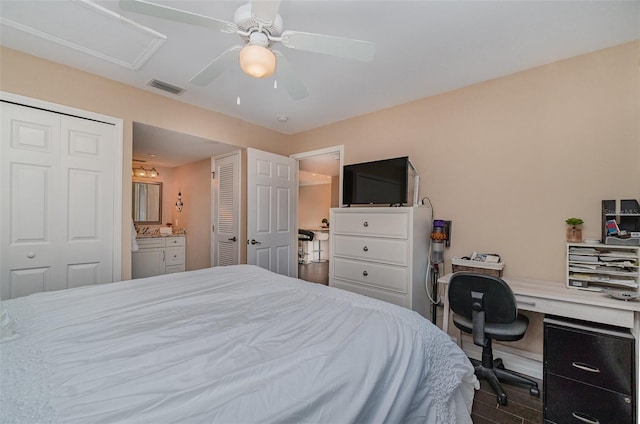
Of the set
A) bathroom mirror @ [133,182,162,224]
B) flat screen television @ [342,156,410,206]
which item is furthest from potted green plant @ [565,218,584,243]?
bathroom mirror @ [133,182,162,224]

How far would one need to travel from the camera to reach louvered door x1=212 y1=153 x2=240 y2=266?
369 cm

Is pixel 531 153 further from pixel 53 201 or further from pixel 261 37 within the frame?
pixel 53 201

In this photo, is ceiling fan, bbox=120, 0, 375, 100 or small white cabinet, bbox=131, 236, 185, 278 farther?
small white cabinet, bbox=131, 236, 185, 278

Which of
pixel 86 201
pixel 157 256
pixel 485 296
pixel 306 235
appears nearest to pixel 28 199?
pixel 86 201

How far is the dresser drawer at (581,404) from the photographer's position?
148 centimetres

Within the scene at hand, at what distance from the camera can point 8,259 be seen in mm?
2100

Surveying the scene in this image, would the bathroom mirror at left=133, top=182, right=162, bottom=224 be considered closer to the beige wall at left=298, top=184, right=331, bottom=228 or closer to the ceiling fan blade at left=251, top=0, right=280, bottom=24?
the beige wall at left=298, top=184, right=331, bottom=228

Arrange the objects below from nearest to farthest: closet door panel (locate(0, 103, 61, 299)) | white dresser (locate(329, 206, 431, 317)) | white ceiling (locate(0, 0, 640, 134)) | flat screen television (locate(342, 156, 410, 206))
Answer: white ceiling (locate(0, 0, 640, 134)), closet door panel (locate(0, 103, 61, 299)), white dresser (locate(329, 206, 431, 317)), flat screen television (locate(342, 156, 410, 206))

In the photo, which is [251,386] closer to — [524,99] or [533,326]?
[533,326]

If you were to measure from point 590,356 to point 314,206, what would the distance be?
7213 millimetres

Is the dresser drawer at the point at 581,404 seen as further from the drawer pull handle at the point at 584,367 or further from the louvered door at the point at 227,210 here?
the louvered door at the point at 227,210

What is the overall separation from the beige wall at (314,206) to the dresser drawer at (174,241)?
4.07 m

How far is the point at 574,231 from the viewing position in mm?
2023

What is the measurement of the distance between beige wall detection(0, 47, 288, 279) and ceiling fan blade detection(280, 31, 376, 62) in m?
2.03
